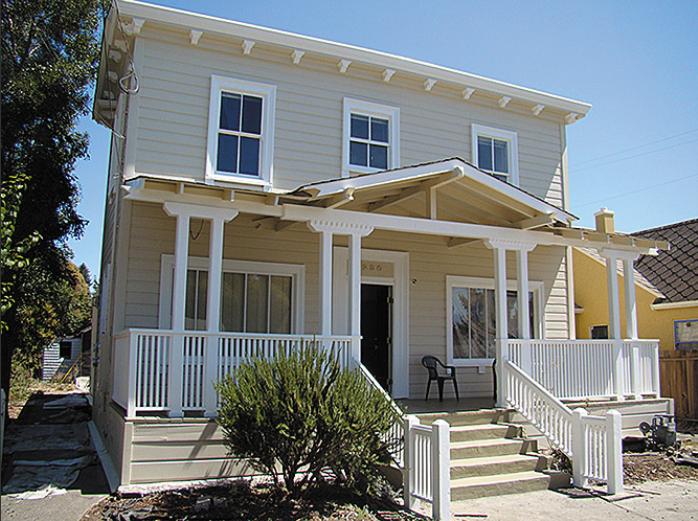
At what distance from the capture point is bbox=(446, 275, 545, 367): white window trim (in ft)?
37.0

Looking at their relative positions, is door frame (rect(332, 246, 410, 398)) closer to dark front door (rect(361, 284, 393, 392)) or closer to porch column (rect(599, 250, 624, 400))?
dark front door (rect(361, 284, 393, 392))

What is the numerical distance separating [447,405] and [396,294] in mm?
2237

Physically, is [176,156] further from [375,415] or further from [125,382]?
[375,415]

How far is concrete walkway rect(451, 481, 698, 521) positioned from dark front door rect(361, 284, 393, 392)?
4144 mm

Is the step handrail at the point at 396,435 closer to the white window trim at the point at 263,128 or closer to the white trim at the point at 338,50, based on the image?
the white window trim at the point at 263,128

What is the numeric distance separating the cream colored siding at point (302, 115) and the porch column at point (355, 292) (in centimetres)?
196

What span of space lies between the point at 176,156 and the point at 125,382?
11.5 ft

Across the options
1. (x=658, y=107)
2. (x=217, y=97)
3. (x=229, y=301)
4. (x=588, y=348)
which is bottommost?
(x=588, y=348)

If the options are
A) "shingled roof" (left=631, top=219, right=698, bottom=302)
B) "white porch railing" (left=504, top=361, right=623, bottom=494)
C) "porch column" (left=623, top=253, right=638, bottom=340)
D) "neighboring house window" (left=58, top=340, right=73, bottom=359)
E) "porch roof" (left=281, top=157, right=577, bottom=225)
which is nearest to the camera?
"white porch railing" (left=504, top=361, right=623, bottom=494)


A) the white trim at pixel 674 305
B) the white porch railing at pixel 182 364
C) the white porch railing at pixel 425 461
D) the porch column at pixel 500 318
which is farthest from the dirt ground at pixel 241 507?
the white trim at pixel 674 305

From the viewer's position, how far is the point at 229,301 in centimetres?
972

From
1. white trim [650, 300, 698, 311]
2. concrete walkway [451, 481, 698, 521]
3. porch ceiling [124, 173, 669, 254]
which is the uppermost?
porch ceiling [124, 173, 669, 254]

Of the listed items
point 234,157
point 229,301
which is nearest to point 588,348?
point 229,301

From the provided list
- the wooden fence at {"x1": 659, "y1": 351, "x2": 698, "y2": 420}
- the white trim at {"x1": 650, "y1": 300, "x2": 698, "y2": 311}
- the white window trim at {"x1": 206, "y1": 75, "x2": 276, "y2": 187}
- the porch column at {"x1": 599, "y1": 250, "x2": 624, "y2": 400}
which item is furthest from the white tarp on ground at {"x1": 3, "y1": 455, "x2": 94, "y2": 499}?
the white trim at {"x1": 650, "y1": 300, "x2": 698, "y2": 311}
